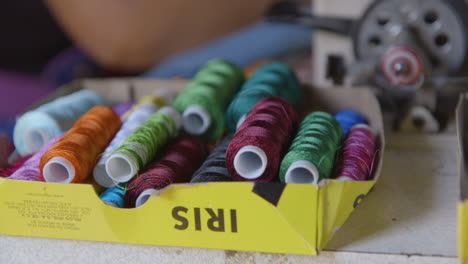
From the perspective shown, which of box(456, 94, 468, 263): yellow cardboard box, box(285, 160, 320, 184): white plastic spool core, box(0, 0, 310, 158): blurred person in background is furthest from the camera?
box(0, 0, 310, 158): blurred person in background

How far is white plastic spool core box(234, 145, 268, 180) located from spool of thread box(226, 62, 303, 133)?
0.58 ft

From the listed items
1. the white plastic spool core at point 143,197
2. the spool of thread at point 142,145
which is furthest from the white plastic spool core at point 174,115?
the white plastic spool core at point 143,197

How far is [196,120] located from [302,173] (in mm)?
337

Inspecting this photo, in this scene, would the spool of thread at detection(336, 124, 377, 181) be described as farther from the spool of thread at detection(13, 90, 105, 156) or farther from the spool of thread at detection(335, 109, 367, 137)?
the spool of thread at detection(13, 90, 105, 156)

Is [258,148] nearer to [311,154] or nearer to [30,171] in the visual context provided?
[311,154]

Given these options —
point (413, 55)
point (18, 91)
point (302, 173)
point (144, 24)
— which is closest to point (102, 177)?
point (302, 173)

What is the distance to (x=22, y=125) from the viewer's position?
1032 millimetres

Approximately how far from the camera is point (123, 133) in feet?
3.30

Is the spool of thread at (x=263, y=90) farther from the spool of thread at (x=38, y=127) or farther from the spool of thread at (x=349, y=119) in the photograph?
the spool of thread at (x=38, y=127)

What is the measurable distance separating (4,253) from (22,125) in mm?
323

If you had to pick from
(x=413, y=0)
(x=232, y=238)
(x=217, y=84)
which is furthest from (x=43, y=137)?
(x=413, y=0)

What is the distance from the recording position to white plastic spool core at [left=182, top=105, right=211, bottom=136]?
1031 millimetres

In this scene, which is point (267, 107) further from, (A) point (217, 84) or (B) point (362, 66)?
(B) point (362, 66)

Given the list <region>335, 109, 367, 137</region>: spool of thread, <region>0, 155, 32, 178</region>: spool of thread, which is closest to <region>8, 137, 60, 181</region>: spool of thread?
<region>0, 155, 32, 178</region>: spool of thread
